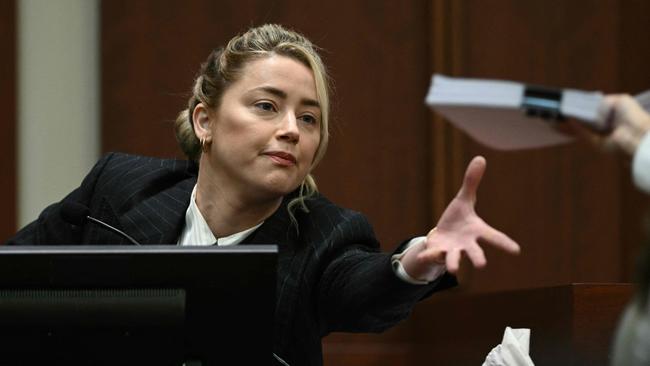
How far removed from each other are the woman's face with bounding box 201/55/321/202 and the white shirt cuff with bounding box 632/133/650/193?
110 cm

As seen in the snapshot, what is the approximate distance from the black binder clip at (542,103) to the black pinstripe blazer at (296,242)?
2.10ft

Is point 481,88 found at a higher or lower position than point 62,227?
higher

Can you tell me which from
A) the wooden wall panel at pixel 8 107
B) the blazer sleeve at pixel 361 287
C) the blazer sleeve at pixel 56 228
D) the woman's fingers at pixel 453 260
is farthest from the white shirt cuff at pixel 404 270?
the wooden wall panel at pixel 8 107

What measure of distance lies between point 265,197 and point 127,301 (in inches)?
29.4

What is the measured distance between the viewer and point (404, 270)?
176 centimetres

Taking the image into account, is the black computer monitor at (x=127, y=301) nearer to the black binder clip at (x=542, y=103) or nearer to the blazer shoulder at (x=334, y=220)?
the black binder clip at (x=542, y=103)

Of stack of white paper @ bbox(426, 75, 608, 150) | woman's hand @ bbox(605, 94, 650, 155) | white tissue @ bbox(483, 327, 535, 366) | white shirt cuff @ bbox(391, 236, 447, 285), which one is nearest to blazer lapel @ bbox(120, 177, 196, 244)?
white shirt cuff @ bbox(391, 236, 447, 285)

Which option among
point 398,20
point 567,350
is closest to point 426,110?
point 398,20

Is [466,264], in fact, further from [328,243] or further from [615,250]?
[328,243]

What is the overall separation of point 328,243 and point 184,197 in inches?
15.2

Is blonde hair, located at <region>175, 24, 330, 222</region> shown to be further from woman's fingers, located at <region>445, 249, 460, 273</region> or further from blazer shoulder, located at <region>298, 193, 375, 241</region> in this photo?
woman's fingers, located at <region>445, 249, 460, 273</region>

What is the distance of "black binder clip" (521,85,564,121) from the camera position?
1141mm

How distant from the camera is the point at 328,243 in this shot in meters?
2.06

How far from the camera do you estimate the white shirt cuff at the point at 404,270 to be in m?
1.70
